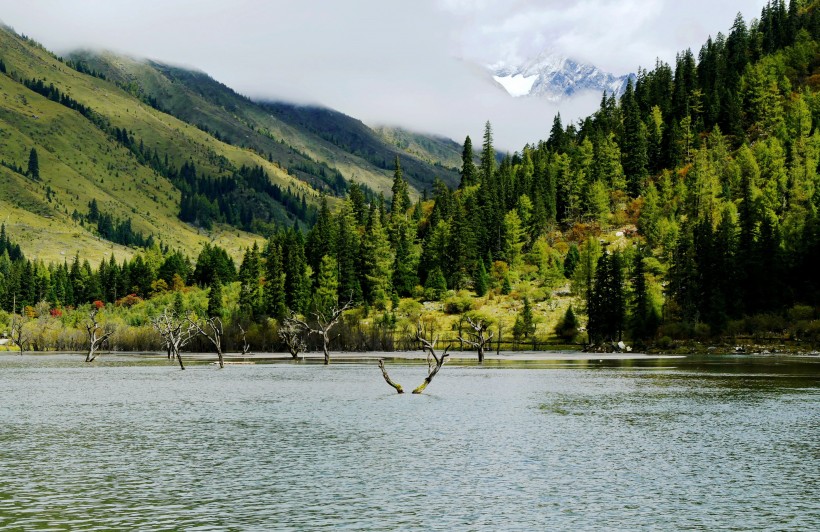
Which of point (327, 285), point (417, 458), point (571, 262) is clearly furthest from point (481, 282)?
point (417, 458)

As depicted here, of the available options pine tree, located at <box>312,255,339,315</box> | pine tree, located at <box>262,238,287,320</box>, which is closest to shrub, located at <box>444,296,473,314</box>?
pine tree, located at <box>312,255,339,315</box>

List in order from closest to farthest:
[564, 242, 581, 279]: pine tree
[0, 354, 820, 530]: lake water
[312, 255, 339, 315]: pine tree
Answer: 1. [0, 354, 820, 530]: lake water
2. [312, 255, 339, 315]: pine tree
3. [564, 242, 581, 279]: pine tree

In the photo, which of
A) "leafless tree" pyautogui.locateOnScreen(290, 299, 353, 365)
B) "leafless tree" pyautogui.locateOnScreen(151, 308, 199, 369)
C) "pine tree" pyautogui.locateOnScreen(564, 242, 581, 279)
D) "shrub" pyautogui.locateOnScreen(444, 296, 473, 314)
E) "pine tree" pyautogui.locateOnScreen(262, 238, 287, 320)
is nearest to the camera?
"leafless tree" pyautogui.locateOnScreen(151, 308, 199, 369)

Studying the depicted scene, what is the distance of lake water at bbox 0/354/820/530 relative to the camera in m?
29.1

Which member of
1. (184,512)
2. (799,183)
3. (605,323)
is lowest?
(184,512)

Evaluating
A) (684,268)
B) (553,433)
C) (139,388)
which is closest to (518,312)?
(684,268)

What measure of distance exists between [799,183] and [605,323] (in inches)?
2455

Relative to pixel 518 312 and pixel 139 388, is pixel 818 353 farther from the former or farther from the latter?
pixel 139 388

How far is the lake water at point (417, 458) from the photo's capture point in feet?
95.3

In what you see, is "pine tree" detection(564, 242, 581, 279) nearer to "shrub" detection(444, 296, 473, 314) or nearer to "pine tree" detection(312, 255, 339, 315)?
"shrub" detection(444, 296, 473, 314)

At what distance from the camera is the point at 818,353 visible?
427 feet

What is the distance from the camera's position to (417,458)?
40750 millimetres

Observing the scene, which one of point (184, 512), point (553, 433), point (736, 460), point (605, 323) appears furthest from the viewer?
point (605, 323)

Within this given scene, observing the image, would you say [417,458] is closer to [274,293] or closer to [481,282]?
[481,282]
